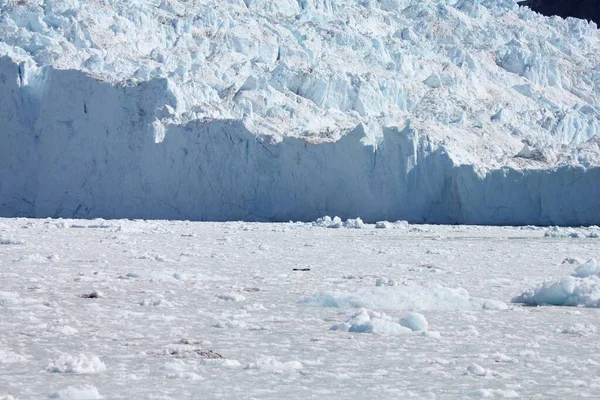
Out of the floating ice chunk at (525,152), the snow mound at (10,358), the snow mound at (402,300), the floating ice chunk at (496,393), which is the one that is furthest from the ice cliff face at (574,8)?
the snow mound at (10,358)

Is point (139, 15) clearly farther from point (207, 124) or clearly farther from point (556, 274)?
point (556, 274)

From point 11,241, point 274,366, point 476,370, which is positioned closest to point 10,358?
point 274,366

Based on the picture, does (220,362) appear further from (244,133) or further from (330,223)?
(244,133)

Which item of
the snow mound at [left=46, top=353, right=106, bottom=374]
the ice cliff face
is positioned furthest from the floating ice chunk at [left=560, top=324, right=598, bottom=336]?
the ice cliff face

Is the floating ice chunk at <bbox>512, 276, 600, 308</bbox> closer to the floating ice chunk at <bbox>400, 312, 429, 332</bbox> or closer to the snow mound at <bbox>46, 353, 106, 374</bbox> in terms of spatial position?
the floating ice chunk at <bbox>400, 312, 429, 332</bbox>

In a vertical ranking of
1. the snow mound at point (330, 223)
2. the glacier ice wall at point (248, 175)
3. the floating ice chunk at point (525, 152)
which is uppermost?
the floating ice chunk at point (525, 152)

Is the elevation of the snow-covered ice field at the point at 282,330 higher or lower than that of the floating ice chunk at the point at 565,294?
lower

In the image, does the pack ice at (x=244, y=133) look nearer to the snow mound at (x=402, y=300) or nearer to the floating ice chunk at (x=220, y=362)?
the snow mound at (x=402, y=300)
